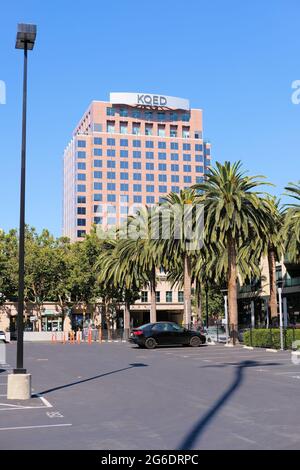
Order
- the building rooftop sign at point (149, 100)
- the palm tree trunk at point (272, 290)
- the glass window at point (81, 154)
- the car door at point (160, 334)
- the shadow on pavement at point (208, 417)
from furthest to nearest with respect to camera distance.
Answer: the building rooftop sign at point (149, 100)
the glass window at point (81, 154)
the palm tree trunk at point (272, 290)
the car door at point (160, 334)
the shadow on pavement at point (208, 417)

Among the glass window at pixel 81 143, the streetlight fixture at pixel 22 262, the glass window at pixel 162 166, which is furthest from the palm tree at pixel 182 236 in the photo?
the glass window at pixel 162 166

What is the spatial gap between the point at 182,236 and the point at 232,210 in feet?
19.5

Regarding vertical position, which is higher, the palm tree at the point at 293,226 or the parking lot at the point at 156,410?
the palm tree at the point at 293,226

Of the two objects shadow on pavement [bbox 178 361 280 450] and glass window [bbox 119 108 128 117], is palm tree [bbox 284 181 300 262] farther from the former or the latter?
glass window [bbox 119 108 128 117]

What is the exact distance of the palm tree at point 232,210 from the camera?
36.1m

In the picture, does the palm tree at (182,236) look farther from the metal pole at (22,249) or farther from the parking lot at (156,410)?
the metal pole at (22,249)

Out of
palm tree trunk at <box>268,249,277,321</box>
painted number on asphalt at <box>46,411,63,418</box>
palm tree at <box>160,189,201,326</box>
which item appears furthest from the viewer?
palm tree trunk at <box>268,249,277,321</box>

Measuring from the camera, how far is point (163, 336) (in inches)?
1320

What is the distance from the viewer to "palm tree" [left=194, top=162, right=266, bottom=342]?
119 ft

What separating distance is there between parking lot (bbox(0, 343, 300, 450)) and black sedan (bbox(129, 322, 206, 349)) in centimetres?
1348

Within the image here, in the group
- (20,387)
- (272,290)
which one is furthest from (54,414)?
(272,290)

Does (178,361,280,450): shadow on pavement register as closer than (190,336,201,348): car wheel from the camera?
Yes

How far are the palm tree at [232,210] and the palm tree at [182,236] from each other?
5.19ft

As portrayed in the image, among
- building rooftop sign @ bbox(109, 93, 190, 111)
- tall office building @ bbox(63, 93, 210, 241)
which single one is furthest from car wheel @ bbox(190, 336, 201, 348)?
building rooftop sign @ bbox(109, 93, 190, 111)
